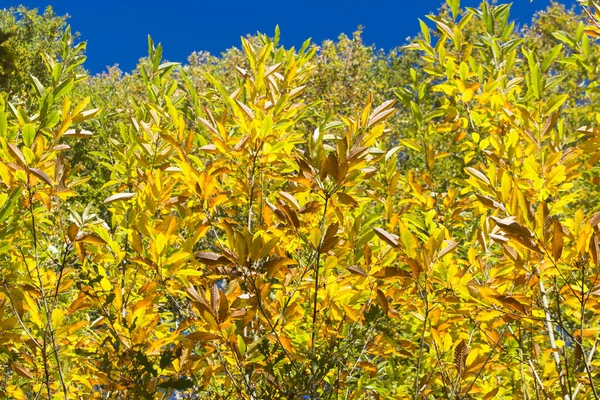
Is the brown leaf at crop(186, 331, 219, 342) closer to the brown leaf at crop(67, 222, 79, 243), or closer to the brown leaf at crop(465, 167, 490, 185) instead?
the brown leaf at crop(67, 222, 79, 243)

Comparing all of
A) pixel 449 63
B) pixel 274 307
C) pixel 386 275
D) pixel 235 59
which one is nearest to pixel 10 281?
pixel 274 307

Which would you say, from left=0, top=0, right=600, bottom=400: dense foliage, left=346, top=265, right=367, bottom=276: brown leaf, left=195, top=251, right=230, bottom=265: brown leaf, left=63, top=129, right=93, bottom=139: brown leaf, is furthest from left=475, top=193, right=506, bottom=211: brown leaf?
left=63, top=129, right=93, bottom=139: brown leaf

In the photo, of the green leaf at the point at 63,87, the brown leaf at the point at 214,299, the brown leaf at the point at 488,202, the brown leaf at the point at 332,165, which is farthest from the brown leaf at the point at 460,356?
the green leaf at the point at 63,87

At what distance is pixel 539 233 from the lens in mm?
1255

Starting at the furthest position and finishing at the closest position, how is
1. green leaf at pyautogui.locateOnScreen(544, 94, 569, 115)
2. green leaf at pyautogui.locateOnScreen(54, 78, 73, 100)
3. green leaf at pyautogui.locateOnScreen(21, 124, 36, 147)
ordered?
green leaf at pyautogui.locateOnScreen(544, 94, 569, 115), green leaf at pyautogui.locateOnScreen(54, 78, 73, 100), green leaf at pyautogui.locateOnScreen(21, 124, 36, 147)

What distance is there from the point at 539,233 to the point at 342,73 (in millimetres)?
12043

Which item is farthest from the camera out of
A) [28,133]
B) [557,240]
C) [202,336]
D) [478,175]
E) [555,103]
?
[555,103]

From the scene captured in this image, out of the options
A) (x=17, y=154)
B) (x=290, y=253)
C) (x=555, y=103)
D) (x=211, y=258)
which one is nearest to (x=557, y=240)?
(x=211, y=258)

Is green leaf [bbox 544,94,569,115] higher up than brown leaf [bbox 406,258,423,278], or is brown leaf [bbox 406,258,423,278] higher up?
green leaf [bbox 544,94,569,115]

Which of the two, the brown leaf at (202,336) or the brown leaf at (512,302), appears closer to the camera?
the brown leaf at (512,302)

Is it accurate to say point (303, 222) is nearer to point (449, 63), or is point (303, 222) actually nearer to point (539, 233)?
point (539, 233)

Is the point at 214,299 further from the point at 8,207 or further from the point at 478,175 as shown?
the point at 478,175

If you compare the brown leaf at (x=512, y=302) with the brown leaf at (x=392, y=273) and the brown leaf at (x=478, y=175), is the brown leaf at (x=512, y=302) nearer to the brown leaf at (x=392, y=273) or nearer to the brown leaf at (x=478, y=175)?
the brown leaf at (x=392, y=273)

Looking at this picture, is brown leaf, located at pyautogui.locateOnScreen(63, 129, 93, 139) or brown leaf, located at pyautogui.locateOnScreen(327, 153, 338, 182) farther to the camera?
brown leaf, located at pyautogui.locateOnScreen(63, 129, 93, 139)
